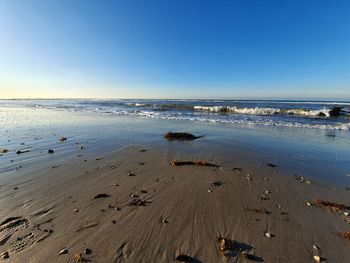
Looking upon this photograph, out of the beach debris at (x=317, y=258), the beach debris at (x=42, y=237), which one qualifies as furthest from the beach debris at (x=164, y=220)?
the beach debris at (x=317, y=258)

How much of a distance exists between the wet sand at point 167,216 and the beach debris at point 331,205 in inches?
4.5

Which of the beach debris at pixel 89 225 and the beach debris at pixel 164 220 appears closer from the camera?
the beach debris at pixel 89 225

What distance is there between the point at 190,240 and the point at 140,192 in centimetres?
169

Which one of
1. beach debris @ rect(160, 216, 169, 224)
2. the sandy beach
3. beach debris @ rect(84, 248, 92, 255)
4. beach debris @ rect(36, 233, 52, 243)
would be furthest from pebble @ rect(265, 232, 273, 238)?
beach debris @ rect(36, 233, 52, 243)

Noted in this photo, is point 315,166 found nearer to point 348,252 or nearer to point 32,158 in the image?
point 348,252

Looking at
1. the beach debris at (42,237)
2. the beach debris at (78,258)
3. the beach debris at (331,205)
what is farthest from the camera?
the beach debris at (331,205)

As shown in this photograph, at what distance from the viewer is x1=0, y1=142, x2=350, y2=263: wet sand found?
8.66 feet

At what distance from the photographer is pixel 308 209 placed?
370cm

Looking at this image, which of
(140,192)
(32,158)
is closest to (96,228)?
(140,192)

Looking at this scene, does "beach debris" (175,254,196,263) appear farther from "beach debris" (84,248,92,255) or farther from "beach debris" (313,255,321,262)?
"beach debris" (313,255,321,262)

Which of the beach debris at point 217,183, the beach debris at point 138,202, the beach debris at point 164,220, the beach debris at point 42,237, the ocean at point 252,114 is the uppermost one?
the beach debris at point 42,237

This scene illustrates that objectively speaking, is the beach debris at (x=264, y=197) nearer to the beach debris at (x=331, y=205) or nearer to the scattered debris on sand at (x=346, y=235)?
the beach debris at (x=331, y=205)

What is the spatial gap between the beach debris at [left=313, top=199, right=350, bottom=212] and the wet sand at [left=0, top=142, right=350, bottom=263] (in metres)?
0.11

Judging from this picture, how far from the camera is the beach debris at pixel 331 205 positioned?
3.70 metres
